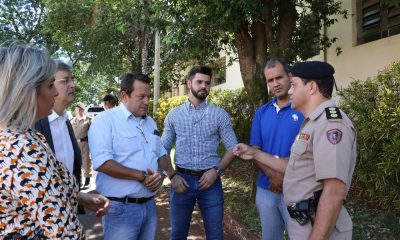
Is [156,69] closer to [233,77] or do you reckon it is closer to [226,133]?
[233,77]

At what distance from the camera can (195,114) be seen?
3742 millimetres

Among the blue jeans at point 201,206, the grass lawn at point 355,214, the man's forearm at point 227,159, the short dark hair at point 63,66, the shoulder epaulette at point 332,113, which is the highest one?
the short dark hair at point 63,66

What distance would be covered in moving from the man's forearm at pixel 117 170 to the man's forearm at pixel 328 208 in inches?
54.5

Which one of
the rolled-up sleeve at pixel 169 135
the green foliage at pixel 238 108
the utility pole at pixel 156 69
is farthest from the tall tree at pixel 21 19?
the rolled-up sleeve at pixel 169 135

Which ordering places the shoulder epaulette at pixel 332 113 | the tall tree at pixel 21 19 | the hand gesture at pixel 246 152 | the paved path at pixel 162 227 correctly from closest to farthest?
the shoulder epaulette at pixel 332 113 → the hand gesture at pixel 246 152 → the paved path at pixel 162 227 → the tall tree at pixel 21 19

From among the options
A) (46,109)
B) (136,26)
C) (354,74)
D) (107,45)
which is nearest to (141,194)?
(46,109)

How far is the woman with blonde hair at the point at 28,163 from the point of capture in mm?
→ 1446

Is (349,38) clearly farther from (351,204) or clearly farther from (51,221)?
(51,221)

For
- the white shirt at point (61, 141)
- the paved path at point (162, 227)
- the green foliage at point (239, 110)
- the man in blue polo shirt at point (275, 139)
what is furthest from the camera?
the green foliage at point (239, 110)

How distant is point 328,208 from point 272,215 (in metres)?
1.21

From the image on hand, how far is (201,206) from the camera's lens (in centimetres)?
371

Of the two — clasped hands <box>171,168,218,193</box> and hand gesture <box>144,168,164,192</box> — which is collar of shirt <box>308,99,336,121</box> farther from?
clasped hands <box>171,168,218,193</box>

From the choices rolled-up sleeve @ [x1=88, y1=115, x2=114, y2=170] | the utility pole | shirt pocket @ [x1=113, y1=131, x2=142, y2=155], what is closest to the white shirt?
rolled-up sleeve @ [x1=88, y1=115, x2=114, y2=170]

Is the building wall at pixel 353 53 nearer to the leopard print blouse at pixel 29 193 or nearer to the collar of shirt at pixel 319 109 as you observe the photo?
the collar of shirt at pixel 319 109
